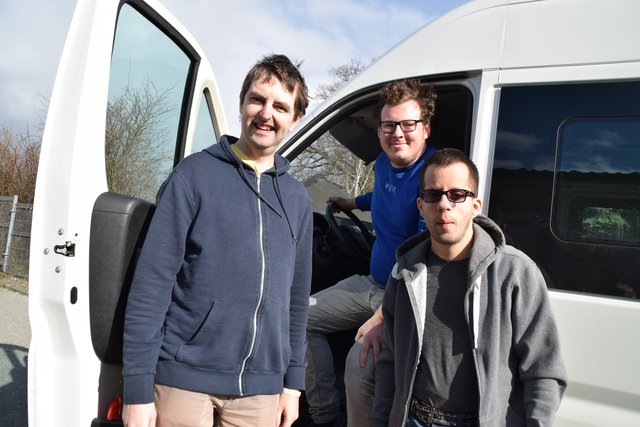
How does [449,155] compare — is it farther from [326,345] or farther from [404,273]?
[326,345]

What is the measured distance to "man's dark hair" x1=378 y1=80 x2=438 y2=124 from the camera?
2316mm

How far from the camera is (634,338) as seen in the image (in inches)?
72.6

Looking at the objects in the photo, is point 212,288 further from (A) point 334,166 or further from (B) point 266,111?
(A) point 334,166

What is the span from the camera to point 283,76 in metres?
1.78

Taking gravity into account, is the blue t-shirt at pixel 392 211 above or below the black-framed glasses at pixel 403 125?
below

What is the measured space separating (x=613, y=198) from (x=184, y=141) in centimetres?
216

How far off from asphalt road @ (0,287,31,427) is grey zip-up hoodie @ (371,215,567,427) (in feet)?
10.7

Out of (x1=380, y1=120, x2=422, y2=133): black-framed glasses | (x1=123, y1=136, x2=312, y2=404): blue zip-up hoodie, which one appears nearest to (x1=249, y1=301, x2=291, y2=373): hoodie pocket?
(x1=123, y1=136, x2=312, y2=404): blue zip-up hoodie

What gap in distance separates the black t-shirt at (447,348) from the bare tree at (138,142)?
51.2 inches

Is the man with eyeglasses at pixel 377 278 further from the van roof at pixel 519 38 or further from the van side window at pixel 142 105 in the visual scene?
the van side window at pixel 142 105

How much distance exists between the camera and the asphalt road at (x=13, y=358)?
3946 mm

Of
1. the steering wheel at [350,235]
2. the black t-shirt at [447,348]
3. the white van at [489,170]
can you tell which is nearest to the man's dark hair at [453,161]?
the black t-shirt at [447,348]

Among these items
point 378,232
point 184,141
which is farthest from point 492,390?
point 184,141

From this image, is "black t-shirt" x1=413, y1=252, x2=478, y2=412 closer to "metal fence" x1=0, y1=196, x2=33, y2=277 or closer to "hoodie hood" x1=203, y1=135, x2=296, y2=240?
"hoodie hood" x1=203, y1=135, x2=296, y2=240
